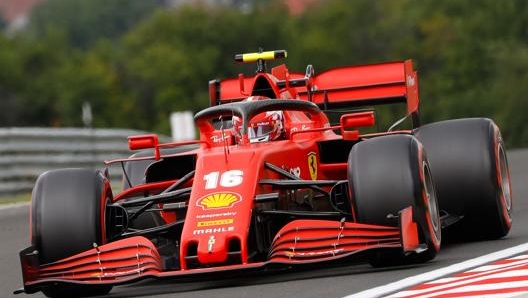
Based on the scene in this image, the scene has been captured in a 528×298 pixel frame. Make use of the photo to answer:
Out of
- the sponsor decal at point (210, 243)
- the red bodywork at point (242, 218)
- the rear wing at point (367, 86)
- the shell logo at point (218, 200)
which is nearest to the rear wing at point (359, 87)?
the rear wing at point (367, 86)

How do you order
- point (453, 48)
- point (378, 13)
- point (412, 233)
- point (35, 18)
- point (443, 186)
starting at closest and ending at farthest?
1. point (412, 233)
2. point (443, 186)
3. point (453, 48)
4. point (378, 13)
5. point (35, 18)

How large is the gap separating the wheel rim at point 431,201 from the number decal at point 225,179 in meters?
1.22

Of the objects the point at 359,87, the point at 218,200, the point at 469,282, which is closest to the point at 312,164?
the point at 218,200

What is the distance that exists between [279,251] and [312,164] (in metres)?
1.58

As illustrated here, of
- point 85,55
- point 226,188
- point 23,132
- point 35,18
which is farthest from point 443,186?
point 35,18

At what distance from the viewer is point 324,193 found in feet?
33.5

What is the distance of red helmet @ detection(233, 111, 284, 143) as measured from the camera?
1109 centimetres

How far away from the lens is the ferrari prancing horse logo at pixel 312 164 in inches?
429

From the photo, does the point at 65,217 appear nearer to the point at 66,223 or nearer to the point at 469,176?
the point at 66,223

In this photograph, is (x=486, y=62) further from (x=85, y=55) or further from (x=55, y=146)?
(x=55, y=146)

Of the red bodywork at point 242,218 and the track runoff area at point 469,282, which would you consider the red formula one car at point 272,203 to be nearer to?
the red bodywork at point 242,218

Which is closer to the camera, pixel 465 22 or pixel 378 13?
pixel 465 22

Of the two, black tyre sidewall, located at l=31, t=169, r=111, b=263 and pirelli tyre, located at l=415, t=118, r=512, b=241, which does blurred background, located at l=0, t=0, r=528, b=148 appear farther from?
black tyre sidewall, located at l=31, t=169, r=111, b=263

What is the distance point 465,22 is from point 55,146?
5731 cm
